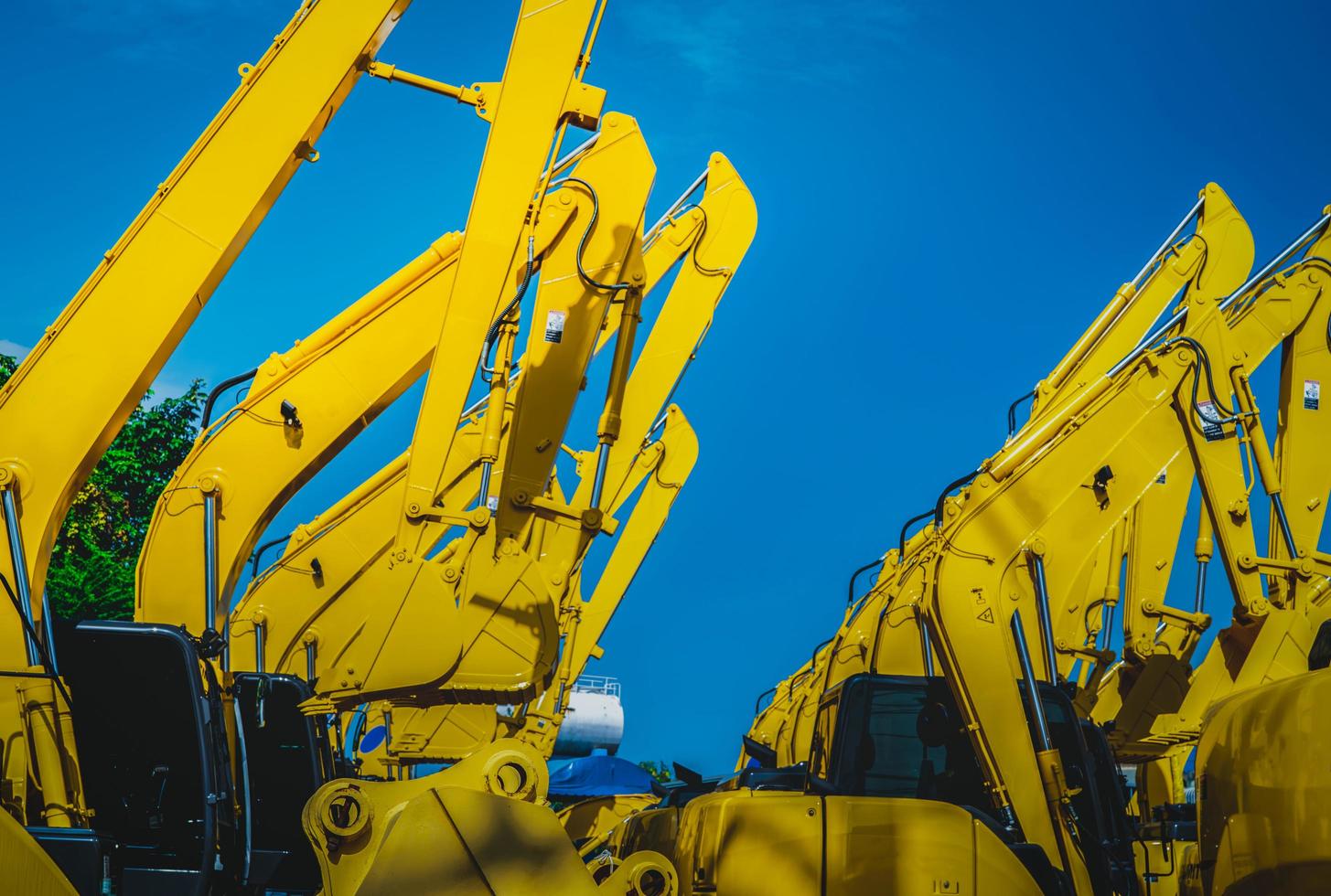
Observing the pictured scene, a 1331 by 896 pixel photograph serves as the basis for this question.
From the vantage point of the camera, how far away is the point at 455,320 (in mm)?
8391

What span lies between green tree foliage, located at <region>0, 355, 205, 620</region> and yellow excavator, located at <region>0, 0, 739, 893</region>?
19.2 m

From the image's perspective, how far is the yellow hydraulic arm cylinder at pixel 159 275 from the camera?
6.57m

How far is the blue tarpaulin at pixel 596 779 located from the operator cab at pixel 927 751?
1364 centimetres

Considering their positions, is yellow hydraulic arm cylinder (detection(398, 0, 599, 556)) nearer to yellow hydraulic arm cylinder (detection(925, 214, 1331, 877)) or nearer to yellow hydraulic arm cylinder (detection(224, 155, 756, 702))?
yellow hydraulic arm cylinder (detection(224, 155, 756, 702))

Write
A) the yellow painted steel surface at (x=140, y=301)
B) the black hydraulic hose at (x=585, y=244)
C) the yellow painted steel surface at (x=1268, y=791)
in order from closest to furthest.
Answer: the yellow painted steel surface at (x=1268, y=791), the yellow painted steel surface at (x=140, y=301), the black hydraulic hose at (x=585, y=244)

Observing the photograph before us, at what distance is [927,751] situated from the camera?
8289 millimetres

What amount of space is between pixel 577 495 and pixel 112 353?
3.98 metres

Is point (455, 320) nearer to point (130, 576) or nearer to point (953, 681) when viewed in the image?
point (953, 681)

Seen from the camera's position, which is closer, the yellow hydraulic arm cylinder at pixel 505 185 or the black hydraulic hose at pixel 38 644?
the black hydraulic hose at pixel 38 644

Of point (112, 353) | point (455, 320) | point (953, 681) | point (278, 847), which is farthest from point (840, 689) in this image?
point (112, 353)

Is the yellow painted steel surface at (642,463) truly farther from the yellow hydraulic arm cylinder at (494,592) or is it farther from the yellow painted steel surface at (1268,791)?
the yellow painted steel surface at (1268,791)

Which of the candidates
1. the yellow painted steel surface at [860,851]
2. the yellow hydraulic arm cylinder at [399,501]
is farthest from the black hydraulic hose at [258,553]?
the yellow painted steel surface at [860,851]

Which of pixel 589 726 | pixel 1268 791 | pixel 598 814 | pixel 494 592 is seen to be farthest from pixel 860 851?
pixel 589 726

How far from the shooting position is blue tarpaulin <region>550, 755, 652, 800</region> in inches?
854
